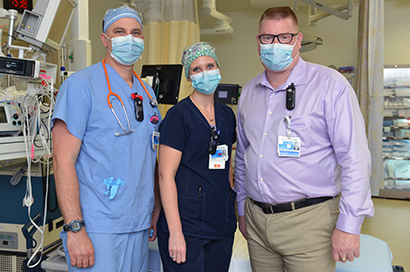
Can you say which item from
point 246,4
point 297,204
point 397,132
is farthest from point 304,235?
point 246,4

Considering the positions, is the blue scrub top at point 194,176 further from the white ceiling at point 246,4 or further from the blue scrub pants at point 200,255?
Result: the white ceiling at point 246,4

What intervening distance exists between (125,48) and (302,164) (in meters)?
0.91

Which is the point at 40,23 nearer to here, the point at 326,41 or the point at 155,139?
the point at 155,139

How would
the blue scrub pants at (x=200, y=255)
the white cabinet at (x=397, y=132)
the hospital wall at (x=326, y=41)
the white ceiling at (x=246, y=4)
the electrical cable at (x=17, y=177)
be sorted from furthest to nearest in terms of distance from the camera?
1. the hospital wall at (x=326, y=41)
2. the white cabinet at (x=397, y=132)
3. the white ceiling at (x=246, y=4)
4. the electrical cable at (x=17, y=177)
5. the blue scrub pants at (x=200, y=255)

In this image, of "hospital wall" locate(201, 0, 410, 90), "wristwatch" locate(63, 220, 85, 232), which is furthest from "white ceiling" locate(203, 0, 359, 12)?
"wristwatch" locate(63, 220, 85, 232)

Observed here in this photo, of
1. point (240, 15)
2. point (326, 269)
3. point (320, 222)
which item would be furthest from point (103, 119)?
point (240, 15)

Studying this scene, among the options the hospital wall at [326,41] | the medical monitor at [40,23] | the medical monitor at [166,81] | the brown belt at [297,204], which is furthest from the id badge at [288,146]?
the hospital wall at [326,41]

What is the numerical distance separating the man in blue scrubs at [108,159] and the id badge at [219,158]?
0.94 feet

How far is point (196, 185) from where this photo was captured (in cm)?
134

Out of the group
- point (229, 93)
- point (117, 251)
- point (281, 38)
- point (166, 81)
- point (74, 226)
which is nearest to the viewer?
point (74, 226)

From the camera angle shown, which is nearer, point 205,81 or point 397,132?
point 205,81

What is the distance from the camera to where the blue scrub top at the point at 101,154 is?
1.26 m

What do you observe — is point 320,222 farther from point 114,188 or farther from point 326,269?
point 114,188

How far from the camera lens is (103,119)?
1300 millimetres
